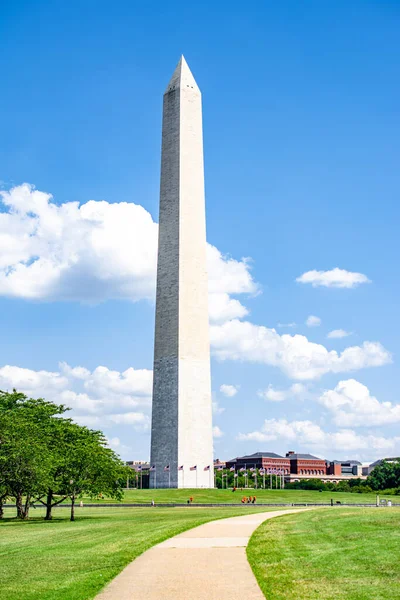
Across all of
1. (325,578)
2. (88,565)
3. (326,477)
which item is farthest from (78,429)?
(326,477)

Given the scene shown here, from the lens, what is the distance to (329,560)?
1645 centimetres

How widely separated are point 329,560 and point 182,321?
64007mm

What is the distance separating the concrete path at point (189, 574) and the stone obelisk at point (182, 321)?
2279 inches

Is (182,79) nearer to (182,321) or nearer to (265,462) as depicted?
(182,321)

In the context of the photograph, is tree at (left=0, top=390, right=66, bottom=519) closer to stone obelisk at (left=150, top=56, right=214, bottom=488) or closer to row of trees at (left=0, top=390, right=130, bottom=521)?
row of trees at (left=0, top=390, right=130, bottom=521)

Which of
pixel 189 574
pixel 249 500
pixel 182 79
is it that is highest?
pixel 182 79

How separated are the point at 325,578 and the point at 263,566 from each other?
6.09 ft

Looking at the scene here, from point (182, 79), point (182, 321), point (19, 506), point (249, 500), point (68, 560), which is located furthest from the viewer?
point (182, 79)

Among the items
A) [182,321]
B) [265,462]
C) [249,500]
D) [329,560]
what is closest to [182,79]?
[182,321]

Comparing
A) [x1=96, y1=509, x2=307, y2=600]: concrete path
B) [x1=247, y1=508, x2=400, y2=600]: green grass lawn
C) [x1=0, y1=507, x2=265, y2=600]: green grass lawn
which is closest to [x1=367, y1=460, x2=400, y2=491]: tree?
[x1=0, y1=507, x2=265, y2=600]: green grass lawn

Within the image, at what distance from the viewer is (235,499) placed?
2776 inches

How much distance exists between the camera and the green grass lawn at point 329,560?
12.7 meters

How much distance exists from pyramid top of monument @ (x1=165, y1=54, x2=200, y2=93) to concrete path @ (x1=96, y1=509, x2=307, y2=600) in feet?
237

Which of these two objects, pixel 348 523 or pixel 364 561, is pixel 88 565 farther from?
pixel 348 523
